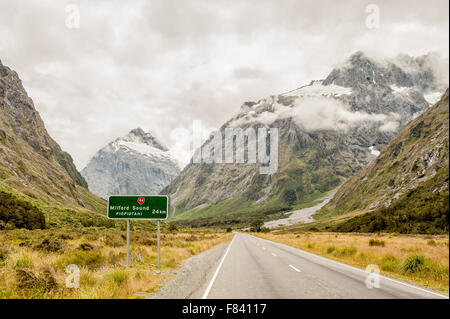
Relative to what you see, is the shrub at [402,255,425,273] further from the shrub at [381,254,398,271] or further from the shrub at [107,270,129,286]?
the shrub at [107,270,129,286]

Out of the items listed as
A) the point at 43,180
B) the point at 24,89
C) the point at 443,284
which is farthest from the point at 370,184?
the point at 24,89

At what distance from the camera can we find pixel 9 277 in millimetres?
9609

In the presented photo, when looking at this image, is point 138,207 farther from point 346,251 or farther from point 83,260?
point 346,251

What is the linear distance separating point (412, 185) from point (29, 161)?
166950 mm

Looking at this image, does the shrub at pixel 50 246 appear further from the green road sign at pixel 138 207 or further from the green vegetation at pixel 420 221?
the green vegetation at pixel 420 221

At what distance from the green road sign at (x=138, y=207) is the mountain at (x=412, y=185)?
6645 centimetres

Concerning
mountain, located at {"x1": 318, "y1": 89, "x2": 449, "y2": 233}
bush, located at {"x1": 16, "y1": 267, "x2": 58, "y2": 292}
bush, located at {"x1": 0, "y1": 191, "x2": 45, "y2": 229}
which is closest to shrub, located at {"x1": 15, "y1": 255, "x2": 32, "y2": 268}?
bush, located at {"x1": 16, "y1": 267, "x2": 58, "y2": 292}

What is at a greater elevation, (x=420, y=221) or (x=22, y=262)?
(x=22, y=262)

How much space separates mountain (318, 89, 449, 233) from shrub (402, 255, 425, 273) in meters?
57.1

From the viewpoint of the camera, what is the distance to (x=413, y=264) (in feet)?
50.6

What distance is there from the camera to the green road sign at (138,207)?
50.5ft

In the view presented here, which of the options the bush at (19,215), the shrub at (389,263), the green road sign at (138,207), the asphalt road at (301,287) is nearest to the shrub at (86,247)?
the green road sign at (138,207)

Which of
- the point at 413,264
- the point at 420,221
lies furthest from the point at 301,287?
the point at 420,221
